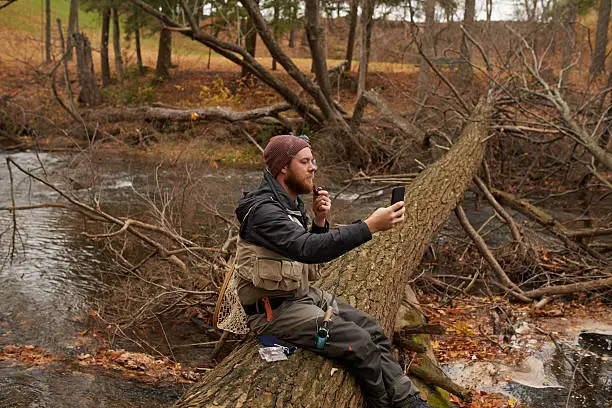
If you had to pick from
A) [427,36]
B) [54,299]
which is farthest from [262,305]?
[427,36]

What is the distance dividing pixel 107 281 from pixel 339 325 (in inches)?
203

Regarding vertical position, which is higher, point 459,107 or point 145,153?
point 459,107

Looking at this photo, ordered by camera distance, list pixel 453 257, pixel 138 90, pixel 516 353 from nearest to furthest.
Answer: pixel 516 353
pixel 453 257
pixel 138 90

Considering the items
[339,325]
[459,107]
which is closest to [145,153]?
[459,107]

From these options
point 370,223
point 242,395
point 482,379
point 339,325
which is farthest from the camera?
point 482,379

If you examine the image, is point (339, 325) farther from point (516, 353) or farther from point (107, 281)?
point (107, 281)

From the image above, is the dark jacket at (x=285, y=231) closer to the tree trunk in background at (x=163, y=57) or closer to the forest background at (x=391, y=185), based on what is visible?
the forest background at (x=391, y=185)

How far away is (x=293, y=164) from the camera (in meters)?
3.52

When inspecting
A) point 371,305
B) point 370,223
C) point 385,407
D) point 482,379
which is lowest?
point 482,379

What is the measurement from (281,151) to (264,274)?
713mm

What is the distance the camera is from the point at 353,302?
432 cm

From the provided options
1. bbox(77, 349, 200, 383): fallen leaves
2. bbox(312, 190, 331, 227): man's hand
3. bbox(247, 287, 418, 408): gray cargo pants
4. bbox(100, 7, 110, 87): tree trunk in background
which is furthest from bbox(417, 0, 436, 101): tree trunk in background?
bbox(247, 287, 418, 408): gray cargo pants

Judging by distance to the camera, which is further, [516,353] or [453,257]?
[453,257]

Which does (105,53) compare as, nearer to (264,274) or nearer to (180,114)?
(180,114)
